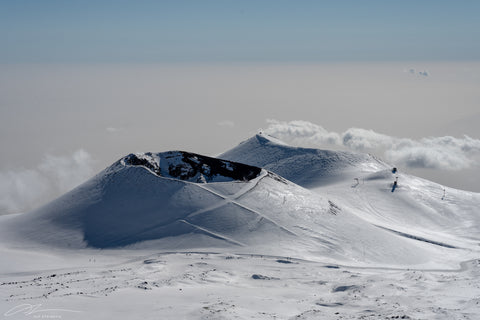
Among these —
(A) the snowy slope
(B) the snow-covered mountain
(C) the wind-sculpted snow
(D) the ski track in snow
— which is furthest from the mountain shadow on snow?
(C) the wind-sculpted snow

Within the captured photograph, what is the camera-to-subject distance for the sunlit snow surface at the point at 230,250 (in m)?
19.2

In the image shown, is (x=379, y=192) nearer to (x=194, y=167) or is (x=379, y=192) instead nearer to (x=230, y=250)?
(x=194, y=167)

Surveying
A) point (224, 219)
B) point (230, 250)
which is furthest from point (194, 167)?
point (230, 250)

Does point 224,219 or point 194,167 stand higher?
point 194,167

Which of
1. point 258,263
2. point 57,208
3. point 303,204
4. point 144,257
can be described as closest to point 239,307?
point 258,263

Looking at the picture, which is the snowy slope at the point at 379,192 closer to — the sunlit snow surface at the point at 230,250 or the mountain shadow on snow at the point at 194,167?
the sunlit snow surface at the point at 230,250

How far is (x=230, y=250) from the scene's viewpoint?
99.6ft

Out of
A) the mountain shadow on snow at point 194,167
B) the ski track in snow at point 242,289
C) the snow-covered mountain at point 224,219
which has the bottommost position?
the ski track in snow at point 242,289

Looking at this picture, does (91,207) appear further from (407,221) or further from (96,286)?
(407,221)

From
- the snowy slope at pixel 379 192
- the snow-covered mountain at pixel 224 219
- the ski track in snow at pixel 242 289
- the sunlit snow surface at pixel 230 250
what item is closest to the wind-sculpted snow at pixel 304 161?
the snowy slope at pixel 379 192

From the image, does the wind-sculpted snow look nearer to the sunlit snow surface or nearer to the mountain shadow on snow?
the sunlit snow surface

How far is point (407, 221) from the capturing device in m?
45.5

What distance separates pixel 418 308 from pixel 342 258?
489 inches

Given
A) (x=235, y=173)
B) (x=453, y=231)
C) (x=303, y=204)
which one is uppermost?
(x=235, y=173)
